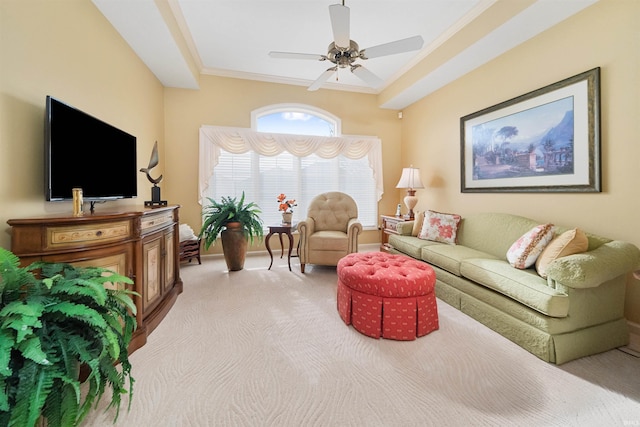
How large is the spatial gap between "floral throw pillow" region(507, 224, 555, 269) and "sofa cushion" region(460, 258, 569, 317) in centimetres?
7

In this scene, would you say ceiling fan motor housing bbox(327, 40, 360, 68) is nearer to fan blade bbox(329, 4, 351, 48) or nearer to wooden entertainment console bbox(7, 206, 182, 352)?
fan blade bbox(329, 4, 351, 48)

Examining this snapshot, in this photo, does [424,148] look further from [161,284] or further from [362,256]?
[161,284]

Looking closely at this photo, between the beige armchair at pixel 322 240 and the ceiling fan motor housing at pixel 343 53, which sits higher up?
the ceiling fan motor housing at pixel 343 53

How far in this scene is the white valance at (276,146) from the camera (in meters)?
4.19

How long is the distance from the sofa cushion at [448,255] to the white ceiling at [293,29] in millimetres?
2278

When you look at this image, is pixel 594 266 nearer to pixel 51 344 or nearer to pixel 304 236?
pixel 304 236

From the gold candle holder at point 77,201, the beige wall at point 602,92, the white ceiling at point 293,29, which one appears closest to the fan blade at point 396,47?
the white ceiling at point 293,29

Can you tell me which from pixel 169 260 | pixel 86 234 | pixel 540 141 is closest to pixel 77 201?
pixel 86 234

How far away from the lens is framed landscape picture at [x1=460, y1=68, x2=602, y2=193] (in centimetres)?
230

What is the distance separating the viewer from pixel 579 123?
2.36 meters

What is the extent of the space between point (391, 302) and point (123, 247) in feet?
6.43

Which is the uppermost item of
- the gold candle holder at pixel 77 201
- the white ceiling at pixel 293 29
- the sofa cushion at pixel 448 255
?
the white ceiling at pixel 293 29

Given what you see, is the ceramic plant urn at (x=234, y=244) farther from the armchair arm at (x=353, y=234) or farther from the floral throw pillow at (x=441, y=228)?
the floral throw pillow at (x=441, y=228)

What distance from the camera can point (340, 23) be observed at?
2.03 meters
